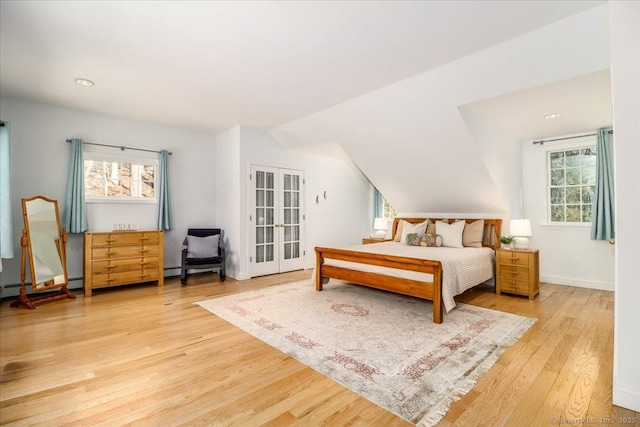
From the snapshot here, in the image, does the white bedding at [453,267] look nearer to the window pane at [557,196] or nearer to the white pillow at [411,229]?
the white pillow at [411,229]

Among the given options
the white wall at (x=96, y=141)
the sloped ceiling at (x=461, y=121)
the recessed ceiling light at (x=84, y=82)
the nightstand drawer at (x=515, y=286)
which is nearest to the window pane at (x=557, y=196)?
the sloped ceiling at (x=461, y=121)

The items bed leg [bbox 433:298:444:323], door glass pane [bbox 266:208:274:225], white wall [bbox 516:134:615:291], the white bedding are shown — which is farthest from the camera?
door glass pane [bbox 266:208:274:225]

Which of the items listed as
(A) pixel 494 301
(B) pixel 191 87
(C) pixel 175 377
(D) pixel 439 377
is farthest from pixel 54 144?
(A) pixel 494 301

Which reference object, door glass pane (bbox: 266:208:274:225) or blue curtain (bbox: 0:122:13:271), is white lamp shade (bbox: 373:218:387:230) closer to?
door glass pane (bbox: 266:208:274:225)

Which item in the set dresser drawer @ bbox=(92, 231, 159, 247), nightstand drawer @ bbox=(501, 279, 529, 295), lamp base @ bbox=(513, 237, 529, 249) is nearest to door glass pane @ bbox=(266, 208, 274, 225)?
dresser drawer @ bbox=(92, 231, 159, 247)

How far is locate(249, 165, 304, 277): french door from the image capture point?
17.5 feet

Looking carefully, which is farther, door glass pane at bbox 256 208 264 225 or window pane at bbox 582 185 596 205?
door glass pane at bbox 256 208 264 225

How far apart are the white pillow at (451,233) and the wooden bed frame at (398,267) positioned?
41 cm

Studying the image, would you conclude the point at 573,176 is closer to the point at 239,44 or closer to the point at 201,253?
the point at 239,44

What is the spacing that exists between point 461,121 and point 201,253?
4.10 metres

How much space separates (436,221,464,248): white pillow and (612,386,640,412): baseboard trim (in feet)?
9.83

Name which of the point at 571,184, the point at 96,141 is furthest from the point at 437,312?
the point at 96,141

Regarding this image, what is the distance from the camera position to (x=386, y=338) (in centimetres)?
271

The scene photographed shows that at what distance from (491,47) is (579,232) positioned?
341cm
